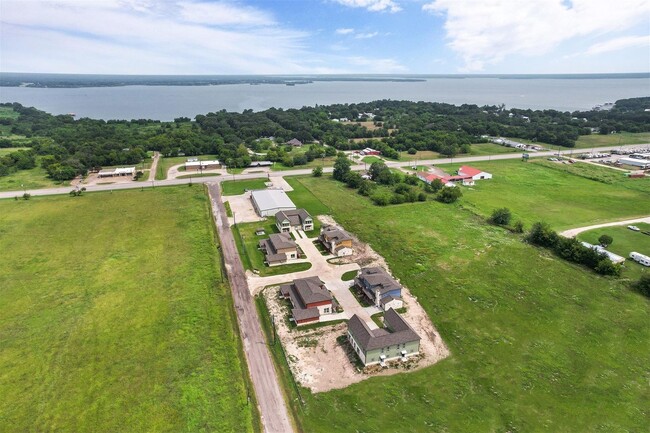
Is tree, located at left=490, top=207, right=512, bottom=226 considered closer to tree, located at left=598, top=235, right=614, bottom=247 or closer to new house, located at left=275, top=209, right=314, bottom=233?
tree, located at left=598, top=235, right=614, bottom=247

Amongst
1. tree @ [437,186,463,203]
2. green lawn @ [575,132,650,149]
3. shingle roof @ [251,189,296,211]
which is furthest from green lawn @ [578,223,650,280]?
green lawn @ [575,132,650,149]

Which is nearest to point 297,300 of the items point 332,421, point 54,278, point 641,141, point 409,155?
point 332,421

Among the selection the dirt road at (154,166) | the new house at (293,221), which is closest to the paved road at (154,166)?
the dirt road at (154,166)

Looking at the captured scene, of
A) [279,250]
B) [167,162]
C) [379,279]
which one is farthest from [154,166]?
[379,279]

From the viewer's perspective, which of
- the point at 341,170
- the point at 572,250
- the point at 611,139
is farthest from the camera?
the point at 611,139

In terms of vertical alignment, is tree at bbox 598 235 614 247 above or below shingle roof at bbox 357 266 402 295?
above

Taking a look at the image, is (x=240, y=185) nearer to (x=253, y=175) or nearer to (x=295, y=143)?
(x=253, y=175)
